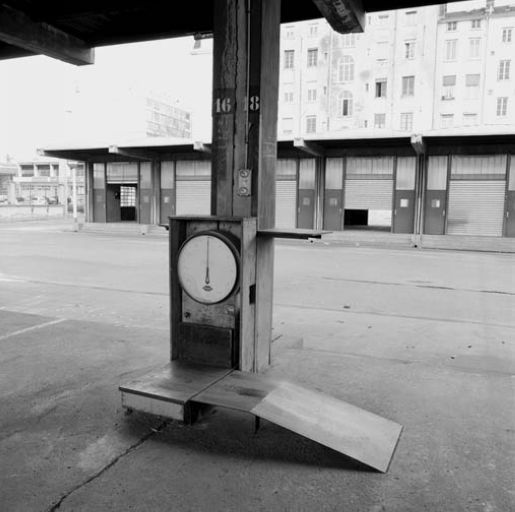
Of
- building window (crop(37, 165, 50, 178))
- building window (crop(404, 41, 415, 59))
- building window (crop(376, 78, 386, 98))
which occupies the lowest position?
building window (crop(37, 165, 50, 178))

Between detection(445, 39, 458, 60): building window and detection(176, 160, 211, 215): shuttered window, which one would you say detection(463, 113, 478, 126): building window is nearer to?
detection(445, 39, 458, 60): building window

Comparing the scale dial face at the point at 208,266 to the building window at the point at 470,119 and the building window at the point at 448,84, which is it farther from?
the building window at the point at 448,84

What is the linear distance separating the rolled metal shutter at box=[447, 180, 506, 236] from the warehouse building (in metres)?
0.04

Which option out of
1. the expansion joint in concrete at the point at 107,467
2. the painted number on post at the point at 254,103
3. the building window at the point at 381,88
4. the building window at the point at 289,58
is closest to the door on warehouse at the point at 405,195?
the painted number on post at the point at 254,103

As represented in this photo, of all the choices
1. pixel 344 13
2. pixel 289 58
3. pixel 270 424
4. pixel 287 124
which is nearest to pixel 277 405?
pixel 270 424

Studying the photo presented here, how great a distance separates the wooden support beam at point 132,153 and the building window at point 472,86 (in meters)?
36.9

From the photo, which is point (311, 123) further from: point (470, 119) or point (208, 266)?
point (208, 266)

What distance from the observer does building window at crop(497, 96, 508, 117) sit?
4891cm

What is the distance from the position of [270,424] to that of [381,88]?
51.7 meters

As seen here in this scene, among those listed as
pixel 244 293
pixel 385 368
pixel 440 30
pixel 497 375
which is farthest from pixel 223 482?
pixel 440 30

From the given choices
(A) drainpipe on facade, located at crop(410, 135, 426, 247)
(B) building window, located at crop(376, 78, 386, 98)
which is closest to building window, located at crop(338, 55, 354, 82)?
(B) building window, located at crop(376, 78, 386, 98)

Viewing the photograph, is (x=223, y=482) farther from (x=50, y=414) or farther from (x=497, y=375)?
(x=497, y=375)

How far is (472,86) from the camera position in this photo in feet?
163

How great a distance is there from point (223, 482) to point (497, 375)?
3225 mm
